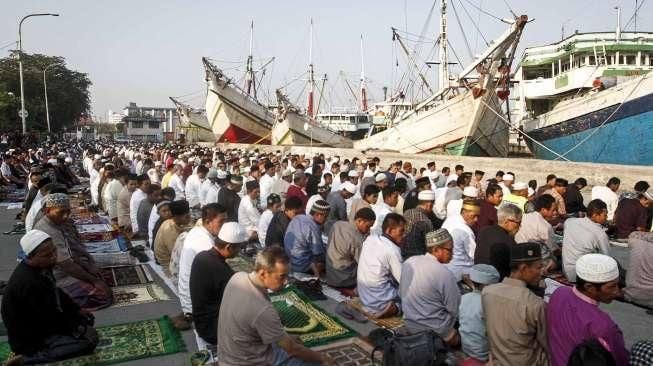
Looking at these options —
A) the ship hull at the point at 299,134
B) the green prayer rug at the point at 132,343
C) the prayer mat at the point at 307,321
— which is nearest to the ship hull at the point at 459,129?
the ship hull at the point at 299,134

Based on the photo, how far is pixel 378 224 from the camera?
724cm

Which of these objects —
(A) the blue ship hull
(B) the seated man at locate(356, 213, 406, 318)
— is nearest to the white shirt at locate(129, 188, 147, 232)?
(B) the seated man at locate(356, 213, 406, 318)

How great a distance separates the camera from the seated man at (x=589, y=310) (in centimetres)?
266

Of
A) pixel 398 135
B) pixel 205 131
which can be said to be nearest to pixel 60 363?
pixel 398 135

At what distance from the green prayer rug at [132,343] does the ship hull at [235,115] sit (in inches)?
1314

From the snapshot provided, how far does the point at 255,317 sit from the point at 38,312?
226 centimetres

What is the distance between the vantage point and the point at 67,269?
5320mm

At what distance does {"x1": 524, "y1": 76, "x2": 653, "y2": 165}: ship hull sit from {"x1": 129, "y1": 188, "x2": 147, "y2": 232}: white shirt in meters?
13.3

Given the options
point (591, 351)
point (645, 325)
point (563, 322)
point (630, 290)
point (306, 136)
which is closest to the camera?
point (591, 351)

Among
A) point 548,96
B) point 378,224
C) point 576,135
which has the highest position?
point 548,96

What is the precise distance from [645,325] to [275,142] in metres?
32.5

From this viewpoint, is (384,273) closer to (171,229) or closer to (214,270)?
(214,270)

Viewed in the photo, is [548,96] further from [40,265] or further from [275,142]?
[40,265]

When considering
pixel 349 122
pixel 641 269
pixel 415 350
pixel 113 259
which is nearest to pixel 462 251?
pixel 641 269
